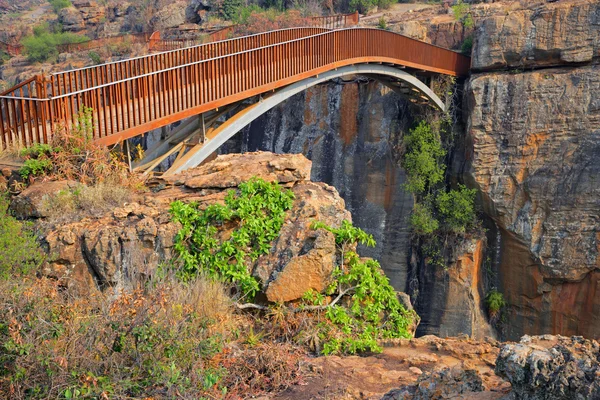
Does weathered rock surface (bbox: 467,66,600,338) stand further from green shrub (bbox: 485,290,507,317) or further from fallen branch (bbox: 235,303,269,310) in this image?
fallen branch (bbox: 235,303,269,310)

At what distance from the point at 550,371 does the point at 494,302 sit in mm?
13589

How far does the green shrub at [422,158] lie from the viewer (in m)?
16.4

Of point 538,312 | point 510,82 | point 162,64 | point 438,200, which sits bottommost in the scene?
point 538,312

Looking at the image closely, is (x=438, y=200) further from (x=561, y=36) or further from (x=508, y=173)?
(x=561, y=36)

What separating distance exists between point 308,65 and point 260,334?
23.0 ft

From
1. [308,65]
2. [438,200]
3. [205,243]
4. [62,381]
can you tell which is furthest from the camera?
[438,200]

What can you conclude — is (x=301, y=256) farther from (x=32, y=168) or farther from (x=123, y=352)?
(x=32, y=168)

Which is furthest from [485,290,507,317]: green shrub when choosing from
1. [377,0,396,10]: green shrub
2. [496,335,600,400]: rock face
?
[496,335,600,400]: rock face

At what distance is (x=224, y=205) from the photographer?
22.6ft

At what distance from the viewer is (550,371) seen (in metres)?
3.36

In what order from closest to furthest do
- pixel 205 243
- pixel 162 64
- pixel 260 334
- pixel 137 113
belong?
1. pixel 260 334
2. pixel 205 243
3. pixel 137 113
4. pixel 162 64

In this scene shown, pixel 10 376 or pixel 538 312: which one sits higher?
pixel 10 376

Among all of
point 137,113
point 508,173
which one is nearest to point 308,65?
point 137,113

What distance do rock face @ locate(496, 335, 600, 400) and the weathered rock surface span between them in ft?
41.5
